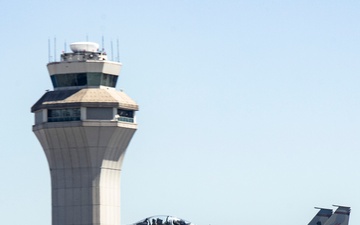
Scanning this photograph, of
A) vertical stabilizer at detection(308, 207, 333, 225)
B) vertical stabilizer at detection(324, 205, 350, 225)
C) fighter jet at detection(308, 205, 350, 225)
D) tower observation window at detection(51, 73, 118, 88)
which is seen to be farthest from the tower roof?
vertical stabilizer at detection(324, 205, 350, 225)

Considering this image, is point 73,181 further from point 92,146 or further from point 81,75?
point 81,75

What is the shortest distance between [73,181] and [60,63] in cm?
1773

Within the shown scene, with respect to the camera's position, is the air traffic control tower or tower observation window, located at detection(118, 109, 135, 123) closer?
the air traffic control tower

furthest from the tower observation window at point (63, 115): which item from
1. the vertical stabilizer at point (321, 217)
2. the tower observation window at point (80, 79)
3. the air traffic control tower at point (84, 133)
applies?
the vertical stabilizer at point (321, 217)

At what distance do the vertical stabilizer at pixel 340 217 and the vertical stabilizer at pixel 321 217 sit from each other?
5.16 feet

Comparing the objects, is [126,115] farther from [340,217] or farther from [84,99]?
[340,217]

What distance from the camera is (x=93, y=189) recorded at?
134 metres

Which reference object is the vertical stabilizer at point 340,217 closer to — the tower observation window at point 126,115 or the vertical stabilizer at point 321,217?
the vertical stabilizer at point 321,217

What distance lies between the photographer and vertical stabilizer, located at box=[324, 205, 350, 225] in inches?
5807

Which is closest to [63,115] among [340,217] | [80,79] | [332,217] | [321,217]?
[80,79]

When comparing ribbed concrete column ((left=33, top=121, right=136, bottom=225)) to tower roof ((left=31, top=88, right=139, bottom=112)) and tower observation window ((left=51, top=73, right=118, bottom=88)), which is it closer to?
tower roof ((left=31, top=88, right=139, bottom=112))

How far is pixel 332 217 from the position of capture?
148375 millimetres

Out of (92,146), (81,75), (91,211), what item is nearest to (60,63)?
(81,75)

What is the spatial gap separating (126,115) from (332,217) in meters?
39.4
